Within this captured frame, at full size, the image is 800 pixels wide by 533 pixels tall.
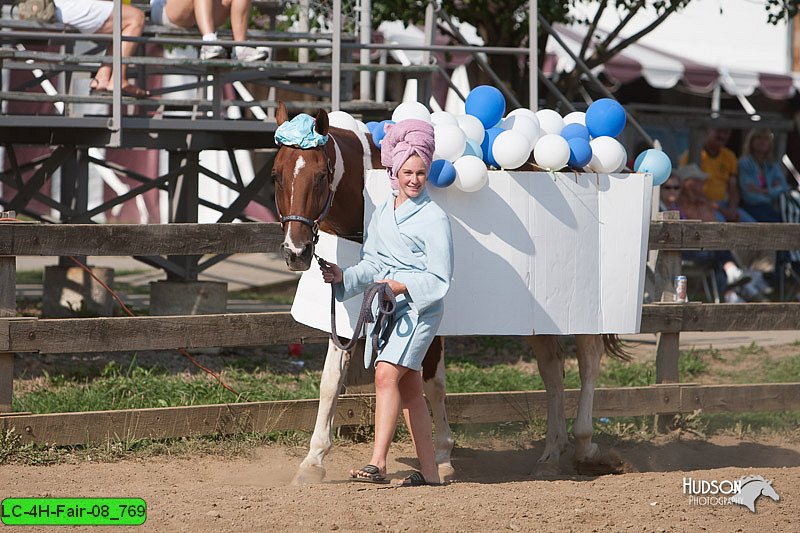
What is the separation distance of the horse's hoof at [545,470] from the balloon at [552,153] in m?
1.75

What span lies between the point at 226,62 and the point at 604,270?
3.34 m

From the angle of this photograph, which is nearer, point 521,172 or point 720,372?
point 521,172

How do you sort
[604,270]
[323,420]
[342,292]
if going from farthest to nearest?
[604,270] < [323,420] < [342,292]

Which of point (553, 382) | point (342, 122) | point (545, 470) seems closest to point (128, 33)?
point (342, 122)

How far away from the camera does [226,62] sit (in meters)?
7.96

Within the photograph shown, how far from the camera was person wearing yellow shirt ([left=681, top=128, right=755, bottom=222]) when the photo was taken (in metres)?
14.1

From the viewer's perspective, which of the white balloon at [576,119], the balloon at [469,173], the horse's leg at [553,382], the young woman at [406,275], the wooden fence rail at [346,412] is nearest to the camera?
the young woman at [406,275]

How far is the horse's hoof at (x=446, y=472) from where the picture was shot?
6156 mm

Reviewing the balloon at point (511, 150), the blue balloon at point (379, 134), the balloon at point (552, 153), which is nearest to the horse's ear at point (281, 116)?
the blue balloon at point (379, 134)

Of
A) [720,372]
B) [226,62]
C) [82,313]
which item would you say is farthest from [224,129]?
[720,372]

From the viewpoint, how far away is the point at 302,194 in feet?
16.9

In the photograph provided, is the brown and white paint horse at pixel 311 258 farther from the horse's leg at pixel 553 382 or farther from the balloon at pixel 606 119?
the balloon at pixel 606 119

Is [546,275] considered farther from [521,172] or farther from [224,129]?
[224,129]

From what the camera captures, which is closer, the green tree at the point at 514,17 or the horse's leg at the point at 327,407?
the horse's leg at the point at 327,407
